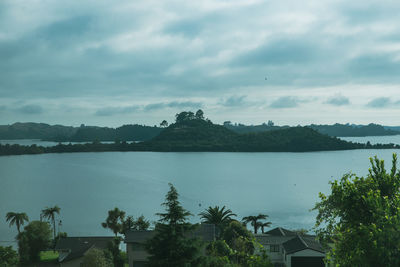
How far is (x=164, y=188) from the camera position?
4636 inches

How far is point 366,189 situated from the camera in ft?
35.8

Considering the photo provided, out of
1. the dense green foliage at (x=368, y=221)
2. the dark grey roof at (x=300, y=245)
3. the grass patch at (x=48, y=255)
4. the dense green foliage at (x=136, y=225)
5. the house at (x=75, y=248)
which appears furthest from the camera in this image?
the dense green foliage at (x=136, y=225)

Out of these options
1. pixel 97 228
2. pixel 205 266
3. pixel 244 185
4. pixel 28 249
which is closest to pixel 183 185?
pixel 244 185

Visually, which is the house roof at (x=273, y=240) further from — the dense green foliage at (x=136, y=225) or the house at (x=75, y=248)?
the dense green foliage at (x=136, y=225)

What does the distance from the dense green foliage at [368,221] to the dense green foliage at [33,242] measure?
4181 cm

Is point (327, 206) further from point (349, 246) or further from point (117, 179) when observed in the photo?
point (117, 179)

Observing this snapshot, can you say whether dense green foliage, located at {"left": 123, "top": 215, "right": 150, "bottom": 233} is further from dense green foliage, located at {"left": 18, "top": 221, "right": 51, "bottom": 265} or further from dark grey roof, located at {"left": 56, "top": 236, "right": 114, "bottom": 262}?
dense green foliage, located at {"left": 18, "top": 221, "right": 51, "bottom": 265}

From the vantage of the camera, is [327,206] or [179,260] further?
[179,260]

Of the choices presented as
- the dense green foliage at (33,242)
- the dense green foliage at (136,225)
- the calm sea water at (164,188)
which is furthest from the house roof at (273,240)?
the calm sea water at (164,188)

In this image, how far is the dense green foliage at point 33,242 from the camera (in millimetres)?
44763

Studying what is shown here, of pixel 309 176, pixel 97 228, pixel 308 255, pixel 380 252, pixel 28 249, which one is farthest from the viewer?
pixel 309 176

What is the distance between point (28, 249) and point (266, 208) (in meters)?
52.3

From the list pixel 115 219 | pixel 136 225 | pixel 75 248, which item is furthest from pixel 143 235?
pixel 115 219

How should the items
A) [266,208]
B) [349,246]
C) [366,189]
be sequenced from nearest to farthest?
[349,246] < [366,189] < [266,208]
